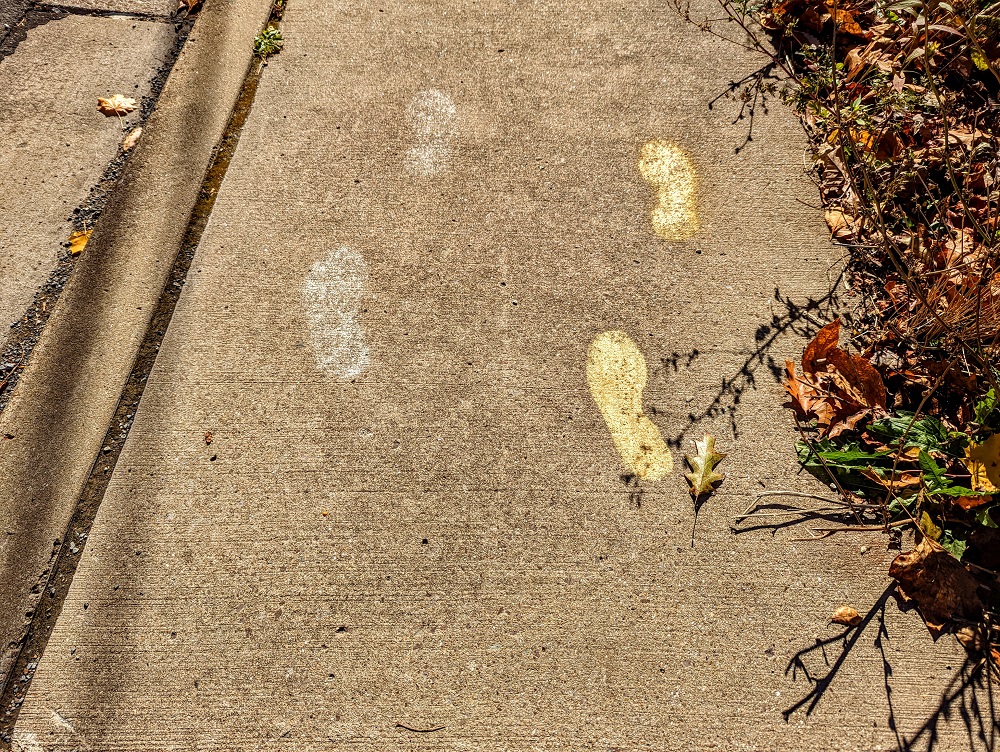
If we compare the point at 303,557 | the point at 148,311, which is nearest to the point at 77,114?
the point at 148,311

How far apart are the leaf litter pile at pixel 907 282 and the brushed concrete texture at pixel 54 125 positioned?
2873mm

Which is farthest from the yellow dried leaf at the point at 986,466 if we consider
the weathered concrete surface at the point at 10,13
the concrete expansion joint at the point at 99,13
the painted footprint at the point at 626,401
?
the weathered concrete surface at the point at 10,13

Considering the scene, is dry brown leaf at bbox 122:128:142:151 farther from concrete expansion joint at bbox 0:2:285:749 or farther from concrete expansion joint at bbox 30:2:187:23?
concrete expansion joint at bbox 30:2:187:23

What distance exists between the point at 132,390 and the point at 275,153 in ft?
4.04

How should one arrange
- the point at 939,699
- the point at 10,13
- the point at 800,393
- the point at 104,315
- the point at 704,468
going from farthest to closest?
the point at 10,13
the point at 104,315
the point at 800,393
the point at 704,468
the point at 939,699

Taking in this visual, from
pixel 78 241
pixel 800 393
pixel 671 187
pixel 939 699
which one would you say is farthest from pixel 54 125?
pixel 939 699

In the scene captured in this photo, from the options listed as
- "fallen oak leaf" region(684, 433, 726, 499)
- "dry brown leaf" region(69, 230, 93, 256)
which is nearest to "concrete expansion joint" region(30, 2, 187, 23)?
"dry brown leaf" region(69, 230, 93, 256)

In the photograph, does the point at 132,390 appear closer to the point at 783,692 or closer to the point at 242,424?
the point at 242,424

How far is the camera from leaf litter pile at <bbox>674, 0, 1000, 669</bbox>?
2.08m

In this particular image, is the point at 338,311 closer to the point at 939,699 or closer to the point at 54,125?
the point at 54,125

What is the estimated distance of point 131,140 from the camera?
2822 millimetres

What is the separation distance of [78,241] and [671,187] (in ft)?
8.59

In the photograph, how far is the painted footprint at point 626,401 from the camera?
2232 mm

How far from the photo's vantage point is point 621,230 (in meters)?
2.63
